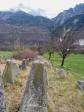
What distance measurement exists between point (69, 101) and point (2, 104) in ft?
33.9

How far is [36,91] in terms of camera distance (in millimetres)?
12922

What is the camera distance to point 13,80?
68.7ft

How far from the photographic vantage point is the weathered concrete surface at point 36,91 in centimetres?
1248

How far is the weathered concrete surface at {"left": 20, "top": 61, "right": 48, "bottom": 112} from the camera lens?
1248cm

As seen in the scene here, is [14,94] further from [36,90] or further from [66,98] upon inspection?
[36,90]

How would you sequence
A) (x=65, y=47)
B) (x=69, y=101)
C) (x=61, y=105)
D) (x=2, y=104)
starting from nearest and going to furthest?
1. (x=2, y=104)
2. (x=61, y=105)
3. (x=69, y=101)
4. (x=65, y=47)

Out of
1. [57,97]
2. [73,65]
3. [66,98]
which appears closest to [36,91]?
[57,97]

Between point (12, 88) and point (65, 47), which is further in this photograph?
point (65, 47)

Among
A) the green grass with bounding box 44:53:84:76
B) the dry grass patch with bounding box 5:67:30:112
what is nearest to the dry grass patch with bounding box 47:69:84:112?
the dry grass patch with bounding box 5:67:30:112

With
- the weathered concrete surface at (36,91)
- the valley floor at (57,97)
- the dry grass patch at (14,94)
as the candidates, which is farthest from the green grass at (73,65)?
the weathered concrete surface at (36,91)

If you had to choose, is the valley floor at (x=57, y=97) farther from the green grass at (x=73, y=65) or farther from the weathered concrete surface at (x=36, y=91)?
the green grass at (x=73, y=65)

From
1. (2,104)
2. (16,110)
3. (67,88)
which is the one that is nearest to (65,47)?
(67,88)

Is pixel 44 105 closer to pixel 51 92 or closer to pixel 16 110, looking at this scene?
pixel 16 110

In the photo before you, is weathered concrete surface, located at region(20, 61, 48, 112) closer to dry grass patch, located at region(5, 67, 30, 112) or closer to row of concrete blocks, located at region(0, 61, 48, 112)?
row of concrete blocks, located at region(0, 61, 48, 112)
